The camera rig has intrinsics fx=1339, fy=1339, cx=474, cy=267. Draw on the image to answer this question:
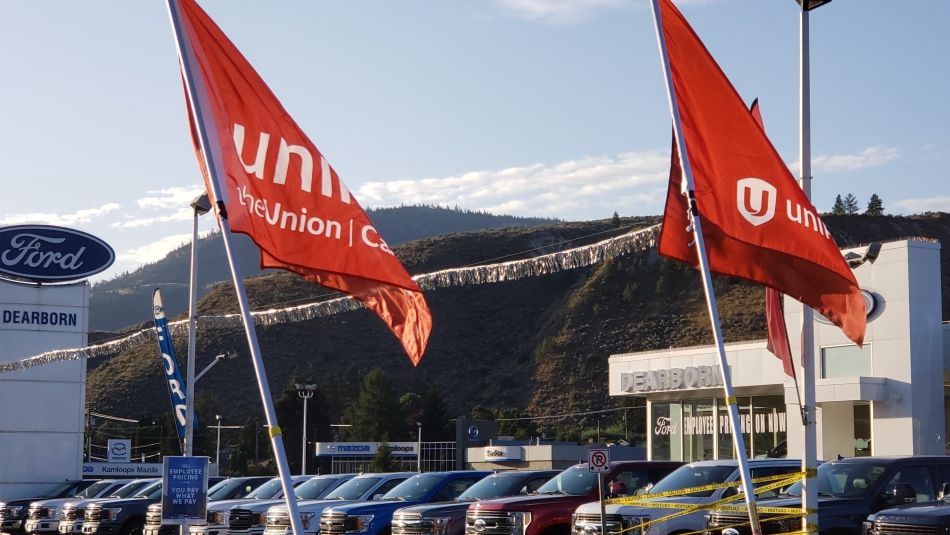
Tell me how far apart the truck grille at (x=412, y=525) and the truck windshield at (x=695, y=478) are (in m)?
3.52

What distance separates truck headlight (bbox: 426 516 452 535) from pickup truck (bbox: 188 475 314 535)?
3886mm

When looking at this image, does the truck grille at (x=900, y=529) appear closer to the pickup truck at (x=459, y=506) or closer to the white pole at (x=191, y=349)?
the pickup truck at (x=459, y=506)

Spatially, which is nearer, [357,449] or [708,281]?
[708,281]

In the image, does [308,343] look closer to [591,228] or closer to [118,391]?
[118,391]

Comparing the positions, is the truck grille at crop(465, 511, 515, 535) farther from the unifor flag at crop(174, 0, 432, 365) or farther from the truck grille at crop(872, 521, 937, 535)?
the unifor flag at crop(174, 0, 432, 365)

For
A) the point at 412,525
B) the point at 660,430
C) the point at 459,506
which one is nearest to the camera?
the point at 412,525

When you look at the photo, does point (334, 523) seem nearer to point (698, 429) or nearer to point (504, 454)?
point (698, 429)

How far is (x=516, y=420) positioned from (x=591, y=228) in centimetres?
5964

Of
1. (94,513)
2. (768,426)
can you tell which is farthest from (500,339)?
(94,513)

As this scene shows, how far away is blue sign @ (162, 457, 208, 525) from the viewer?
20750mm

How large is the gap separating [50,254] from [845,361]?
27.8 m

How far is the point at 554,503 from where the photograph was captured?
19234mm

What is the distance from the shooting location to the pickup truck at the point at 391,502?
21141mm

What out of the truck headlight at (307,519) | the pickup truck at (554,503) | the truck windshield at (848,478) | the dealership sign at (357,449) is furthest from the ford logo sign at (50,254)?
the truck windshield at (848,478)
